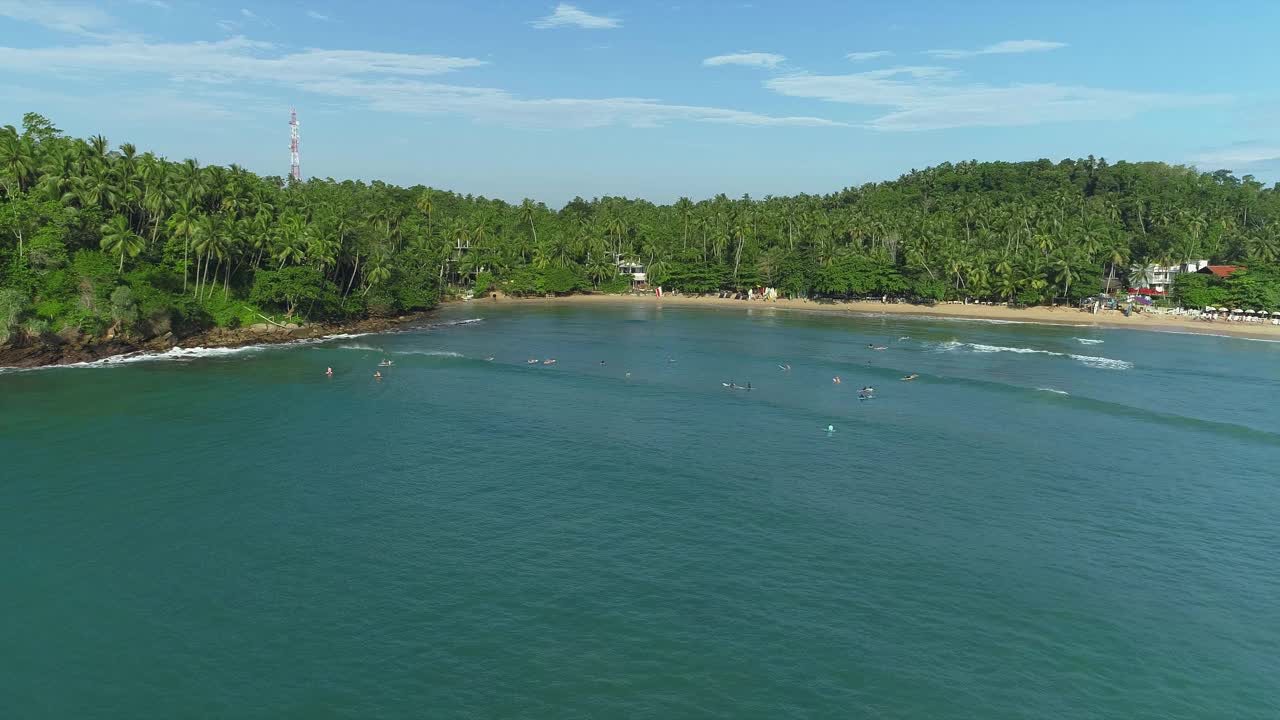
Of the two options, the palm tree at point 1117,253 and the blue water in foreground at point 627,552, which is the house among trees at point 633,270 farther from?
the blue water in foreground at point 627,552

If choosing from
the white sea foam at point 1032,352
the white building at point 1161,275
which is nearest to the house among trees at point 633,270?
the white sea foam at point 1032,352

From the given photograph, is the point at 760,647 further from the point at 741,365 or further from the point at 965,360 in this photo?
the point at 965,360

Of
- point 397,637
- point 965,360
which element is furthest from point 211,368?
point 965,360

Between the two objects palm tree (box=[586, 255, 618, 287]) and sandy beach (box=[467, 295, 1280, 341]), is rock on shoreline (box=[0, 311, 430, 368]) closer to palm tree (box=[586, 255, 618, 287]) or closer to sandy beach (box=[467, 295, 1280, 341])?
sandy beach (box=[467, 295, 1280, 341])

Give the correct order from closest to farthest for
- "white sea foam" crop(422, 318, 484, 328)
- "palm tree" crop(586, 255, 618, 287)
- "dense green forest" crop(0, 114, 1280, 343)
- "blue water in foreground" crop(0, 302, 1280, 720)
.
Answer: "blue water in foreground" crop(0, 302, 1280, 720) → "dense green forest" crop(0, 114, 1280, 343) → "white sea foam" crop(422, 318, 484, 328) → "palm tree" crop(586, 255, 618, 287)

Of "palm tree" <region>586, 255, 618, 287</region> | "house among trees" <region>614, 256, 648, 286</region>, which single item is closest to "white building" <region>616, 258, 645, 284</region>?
"house among trees" <region>614, 256, 648, 286</region>

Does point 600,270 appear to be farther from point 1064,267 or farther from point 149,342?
point 149,342

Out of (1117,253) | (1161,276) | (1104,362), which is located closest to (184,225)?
(1104,362)
